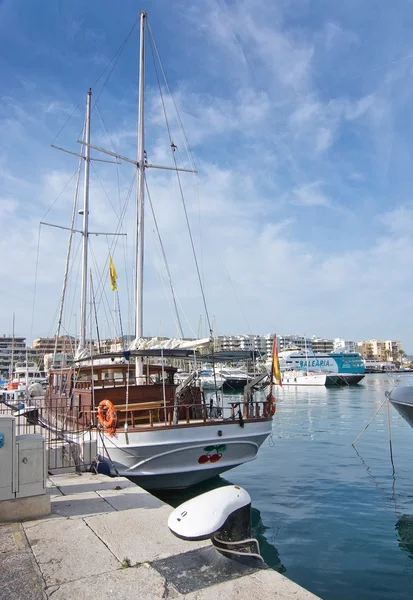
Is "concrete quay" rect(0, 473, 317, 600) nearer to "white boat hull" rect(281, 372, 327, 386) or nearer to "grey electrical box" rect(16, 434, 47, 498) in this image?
"grey electrical box" rect(16, 434, 47, 498)

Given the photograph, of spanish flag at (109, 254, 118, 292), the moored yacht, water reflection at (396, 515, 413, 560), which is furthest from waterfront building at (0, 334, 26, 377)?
water reflection at (396, 515, 413, 560)

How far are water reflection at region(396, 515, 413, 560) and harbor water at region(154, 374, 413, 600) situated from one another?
0.02 metres

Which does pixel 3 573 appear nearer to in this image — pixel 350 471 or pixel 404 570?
pixel 404 570

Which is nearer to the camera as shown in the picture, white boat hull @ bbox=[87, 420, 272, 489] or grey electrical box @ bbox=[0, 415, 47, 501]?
grey electrical box @ bbox=[0, 415, 47, 501]

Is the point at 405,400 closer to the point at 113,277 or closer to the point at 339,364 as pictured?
the point at 113,277

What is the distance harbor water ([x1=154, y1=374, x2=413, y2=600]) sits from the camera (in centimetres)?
771

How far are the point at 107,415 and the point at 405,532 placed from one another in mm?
7114

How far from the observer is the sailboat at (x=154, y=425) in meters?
11.4

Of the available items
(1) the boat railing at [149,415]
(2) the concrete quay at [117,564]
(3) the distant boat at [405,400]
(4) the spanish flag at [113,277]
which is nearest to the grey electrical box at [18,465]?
(2) the concrete quay at [117,564]

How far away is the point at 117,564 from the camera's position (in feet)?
16.9

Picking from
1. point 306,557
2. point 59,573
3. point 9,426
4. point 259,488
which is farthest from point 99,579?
point 259,488

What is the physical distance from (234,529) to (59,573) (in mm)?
1934

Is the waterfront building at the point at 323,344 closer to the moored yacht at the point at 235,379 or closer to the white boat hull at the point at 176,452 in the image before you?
the moored yacht at the point at 235,379

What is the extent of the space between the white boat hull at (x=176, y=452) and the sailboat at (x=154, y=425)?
23 millimetres
